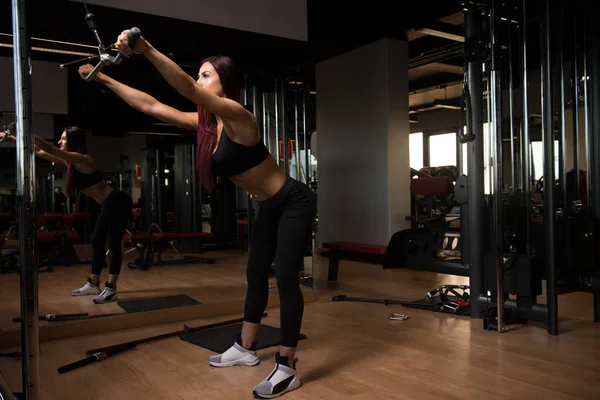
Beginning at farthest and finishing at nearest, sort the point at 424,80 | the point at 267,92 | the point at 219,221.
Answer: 1. the point at 424,80
2. the point at 219,221
3. the point at 267,92

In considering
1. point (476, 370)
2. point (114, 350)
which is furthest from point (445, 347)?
point (114, 350)

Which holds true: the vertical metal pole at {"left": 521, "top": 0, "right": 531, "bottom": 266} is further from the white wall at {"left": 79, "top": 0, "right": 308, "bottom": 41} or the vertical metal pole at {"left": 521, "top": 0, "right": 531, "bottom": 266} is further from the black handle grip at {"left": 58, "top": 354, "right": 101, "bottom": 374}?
the black handle grip at {"left": 58, "top": 354, "right": 101, "bottom": 374}

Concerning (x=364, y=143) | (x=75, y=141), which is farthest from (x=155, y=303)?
(x=364, y=143)

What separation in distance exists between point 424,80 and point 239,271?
584 cm

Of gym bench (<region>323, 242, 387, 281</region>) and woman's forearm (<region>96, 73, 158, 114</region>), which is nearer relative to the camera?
woman's forearm (<region>96, 73, 158, 114</region>)

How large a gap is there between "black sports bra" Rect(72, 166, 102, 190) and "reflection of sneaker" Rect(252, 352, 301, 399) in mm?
2431

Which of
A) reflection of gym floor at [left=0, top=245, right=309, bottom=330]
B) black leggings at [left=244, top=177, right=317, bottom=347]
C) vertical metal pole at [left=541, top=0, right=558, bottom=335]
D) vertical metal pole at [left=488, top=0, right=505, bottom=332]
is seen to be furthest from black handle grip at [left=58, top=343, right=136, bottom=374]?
vertical metal pole at [left=541, top=0, right=558, bottom=335]

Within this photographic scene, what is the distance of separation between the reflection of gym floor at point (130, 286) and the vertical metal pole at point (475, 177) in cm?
149

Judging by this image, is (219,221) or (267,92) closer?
(267,92)

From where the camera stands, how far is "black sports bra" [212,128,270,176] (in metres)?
2.21

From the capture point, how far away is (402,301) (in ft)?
13.7

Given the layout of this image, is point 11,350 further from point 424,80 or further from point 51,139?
point 424,80

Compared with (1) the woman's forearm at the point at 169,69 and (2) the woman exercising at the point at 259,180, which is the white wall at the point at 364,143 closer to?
(2) the woman exercising at the point at 259,180

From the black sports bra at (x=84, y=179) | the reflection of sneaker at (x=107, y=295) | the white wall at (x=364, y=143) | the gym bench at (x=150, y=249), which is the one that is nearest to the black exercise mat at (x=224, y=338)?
the reflection of sneaker at (x=107, y=295)
